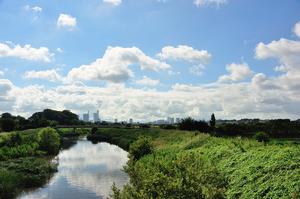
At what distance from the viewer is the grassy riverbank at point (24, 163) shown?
42.9 meters

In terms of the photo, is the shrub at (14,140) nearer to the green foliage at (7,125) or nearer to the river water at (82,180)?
the river water at (82,180)

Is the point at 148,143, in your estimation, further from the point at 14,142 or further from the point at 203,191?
the point at 203,191

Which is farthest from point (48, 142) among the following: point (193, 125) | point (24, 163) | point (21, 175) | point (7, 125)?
point (7, 125)

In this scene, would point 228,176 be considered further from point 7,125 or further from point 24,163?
point 7,125

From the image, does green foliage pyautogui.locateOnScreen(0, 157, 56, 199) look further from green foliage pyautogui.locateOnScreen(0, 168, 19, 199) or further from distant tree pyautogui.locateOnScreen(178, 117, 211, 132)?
distant tree pyautogui.locateOnScreen(178, 117, 211, 132)

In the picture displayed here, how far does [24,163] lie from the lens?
2210 inches

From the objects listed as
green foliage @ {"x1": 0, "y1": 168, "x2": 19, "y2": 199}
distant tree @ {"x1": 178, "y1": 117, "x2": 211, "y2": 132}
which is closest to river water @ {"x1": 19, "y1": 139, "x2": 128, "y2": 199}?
green foliage @ {"x1": 0, "y1": 168, "x2": 19, "y2": 199}

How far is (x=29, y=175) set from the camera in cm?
4934

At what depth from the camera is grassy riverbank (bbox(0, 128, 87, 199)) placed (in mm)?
42900

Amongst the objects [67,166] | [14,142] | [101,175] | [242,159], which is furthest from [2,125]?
[242,159]

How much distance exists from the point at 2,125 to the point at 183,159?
123993mm


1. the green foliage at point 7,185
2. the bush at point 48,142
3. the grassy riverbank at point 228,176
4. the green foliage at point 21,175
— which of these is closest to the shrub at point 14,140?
the bush at point 48,142

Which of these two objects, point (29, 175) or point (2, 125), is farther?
point (2, 125)

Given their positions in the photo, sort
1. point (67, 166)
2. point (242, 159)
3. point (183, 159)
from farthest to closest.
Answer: point (67, 166), point (242, 159), point (183, 159)
